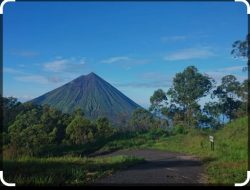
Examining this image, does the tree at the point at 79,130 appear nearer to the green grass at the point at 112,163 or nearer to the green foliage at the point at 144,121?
the green grass at the point at 112,163

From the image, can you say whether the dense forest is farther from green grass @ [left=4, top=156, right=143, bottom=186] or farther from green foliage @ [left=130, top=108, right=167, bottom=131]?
green grass @ [left=4, top=156, right=143, bottom=186]

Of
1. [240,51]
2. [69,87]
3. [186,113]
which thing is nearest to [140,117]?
[186,113]

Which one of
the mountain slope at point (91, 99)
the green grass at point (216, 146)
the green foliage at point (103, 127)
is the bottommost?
the green grass at point (216, 146)

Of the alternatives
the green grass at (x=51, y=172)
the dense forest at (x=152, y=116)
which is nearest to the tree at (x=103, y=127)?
the dense forest at (x=152, y=116)

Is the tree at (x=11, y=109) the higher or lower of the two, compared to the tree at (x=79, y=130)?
higher

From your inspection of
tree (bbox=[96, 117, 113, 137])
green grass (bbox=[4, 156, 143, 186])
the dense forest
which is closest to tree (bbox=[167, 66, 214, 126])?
the dense forest

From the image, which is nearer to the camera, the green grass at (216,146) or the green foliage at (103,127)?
the green grass at (216,146)

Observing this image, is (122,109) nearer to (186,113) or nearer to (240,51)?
(186,113)
